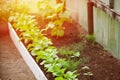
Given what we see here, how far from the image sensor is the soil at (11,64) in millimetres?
5670

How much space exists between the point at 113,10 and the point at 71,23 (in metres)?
1.93

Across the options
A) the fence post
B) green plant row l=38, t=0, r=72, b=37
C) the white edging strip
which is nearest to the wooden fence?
the fence post

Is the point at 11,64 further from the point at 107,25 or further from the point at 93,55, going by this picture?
the point at 107,25

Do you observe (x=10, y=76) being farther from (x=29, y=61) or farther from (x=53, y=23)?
(x=53, y=23)

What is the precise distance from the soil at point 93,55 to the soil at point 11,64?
0.64 meters

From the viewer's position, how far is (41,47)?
5.59 m

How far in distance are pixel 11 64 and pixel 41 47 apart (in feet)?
2.51

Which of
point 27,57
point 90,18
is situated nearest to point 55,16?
point 90,18

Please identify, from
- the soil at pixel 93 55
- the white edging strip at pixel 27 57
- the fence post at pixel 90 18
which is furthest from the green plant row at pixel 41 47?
the fence post at pixel 90 18

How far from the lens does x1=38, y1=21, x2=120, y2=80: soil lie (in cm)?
509

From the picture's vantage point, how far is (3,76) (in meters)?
5.70

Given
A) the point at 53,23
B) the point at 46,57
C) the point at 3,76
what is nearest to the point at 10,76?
the point at 3,76

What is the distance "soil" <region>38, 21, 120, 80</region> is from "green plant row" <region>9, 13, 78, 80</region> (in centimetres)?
22

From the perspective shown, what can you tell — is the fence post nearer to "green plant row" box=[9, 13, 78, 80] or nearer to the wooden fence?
the wooden fence
